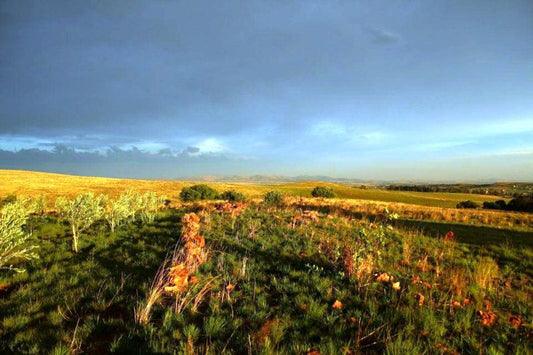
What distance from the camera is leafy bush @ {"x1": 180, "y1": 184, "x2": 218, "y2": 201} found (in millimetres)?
55188

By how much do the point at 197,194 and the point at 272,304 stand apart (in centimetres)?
5245

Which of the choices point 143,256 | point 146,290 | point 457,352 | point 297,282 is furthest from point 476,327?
point 143,256

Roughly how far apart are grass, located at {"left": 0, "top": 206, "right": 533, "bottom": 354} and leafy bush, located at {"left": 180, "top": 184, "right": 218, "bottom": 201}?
45.3m

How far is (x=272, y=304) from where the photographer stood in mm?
5824

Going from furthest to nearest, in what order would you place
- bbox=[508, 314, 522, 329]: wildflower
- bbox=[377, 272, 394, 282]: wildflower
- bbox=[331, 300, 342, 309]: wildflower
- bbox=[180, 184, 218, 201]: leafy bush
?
1. bbox=[180, 184, 218, 201]: leafy bush
2. bbox=[377, 272, 394, 282]: wildflower
3. bbox=[331, 300, 342, 309]: wildflower
4. bbox=[508, 314, 522, 329]: wildflower

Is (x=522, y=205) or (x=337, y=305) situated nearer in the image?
(x=337, y=305)

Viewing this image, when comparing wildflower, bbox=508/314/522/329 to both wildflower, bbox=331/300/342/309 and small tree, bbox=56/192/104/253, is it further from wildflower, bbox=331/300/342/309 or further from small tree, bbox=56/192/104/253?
small tree, bbox=56/192/104/253

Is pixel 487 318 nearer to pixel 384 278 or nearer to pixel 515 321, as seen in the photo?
pixel 515 321

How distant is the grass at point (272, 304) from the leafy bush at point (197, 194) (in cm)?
4527

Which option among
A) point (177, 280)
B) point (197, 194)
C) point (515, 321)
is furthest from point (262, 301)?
point (197, 194)

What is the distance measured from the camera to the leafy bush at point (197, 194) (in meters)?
55.2

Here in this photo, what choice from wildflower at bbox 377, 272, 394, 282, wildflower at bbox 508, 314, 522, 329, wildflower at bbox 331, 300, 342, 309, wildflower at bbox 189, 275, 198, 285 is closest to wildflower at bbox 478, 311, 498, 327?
wildflower at bbox 508, 314, 522, 329

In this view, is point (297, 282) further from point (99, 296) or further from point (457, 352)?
point (99, 296)

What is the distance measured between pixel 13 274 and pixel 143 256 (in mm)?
3438
